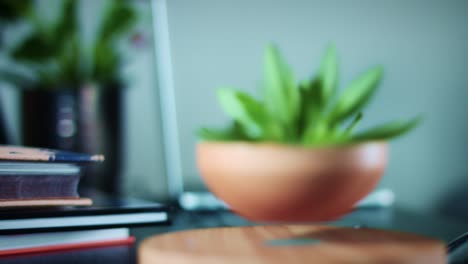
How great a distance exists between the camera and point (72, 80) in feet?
4.22

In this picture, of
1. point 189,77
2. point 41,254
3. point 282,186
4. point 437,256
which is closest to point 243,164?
point 282,186

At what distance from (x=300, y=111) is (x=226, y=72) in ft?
2.53

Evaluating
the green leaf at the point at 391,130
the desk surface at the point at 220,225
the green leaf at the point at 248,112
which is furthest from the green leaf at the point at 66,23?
the green leaf at the point at 391,130

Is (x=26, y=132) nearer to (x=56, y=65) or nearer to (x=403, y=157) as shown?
(x=56, y=65)

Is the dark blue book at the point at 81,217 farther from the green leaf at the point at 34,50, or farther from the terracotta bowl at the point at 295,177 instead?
the green leaf at the point at 34,50

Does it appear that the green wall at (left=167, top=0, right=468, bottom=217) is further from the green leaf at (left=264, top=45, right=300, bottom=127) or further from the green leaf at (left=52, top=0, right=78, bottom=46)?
the green leaf at (left=264, top=45, right=300, bottom=127)

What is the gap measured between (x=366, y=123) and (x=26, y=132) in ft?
2.57

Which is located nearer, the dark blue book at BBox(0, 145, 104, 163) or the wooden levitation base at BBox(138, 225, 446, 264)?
the wooden levitation base at BBox(138, 225, 446, 264)

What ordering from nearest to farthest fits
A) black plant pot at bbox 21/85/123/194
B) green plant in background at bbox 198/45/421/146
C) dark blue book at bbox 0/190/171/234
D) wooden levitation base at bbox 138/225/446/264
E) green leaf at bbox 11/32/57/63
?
wooden levitation base at bbox 138/225/446/264 → green plant in background at bbox 198/45/421/146 → dark blue book at bbox 0/190/171/234 → black plant pot at bbox 21/85/123/194 → green leaf at bbox 11/32/57/63

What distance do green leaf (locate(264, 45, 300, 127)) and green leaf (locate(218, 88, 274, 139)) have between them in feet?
0.04

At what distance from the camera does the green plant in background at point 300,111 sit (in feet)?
1.56

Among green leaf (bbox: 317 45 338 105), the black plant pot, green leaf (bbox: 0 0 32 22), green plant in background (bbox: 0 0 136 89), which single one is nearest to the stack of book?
green leaf (bbox: 317 45 338 105)

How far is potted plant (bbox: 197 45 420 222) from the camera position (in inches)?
17.4

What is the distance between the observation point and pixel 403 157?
4.22 ft
